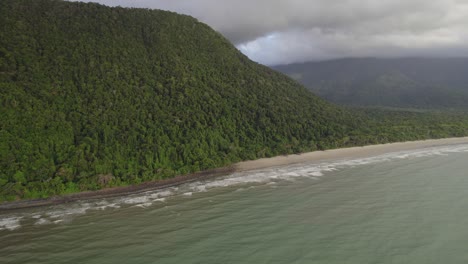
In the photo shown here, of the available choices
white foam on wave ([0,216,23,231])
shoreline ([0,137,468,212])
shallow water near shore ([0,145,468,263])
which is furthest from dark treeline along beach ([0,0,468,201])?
shallow water near shore ([0,145,468,263])

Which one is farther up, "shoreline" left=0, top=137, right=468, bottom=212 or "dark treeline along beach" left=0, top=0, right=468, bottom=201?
"dark treeline along beach" left=0, top=0, right=468, bottom=201

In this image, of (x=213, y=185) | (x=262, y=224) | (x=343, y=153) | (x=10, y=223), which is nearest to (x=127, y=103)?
(x=213, y=185)

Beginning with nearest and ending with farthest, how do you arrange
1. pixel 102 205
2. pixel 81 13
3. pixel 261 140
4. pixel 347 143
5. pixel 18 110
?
pixel 102 205
pixel 18 110
pixel 261 140
pixel 347 143
pixel 81 13

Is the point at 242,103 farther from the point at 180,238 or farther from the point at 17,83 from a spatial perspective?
the point at 180,238

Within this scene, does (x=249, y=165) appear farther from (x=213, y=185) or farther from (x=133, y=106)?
(x=133, y=106)

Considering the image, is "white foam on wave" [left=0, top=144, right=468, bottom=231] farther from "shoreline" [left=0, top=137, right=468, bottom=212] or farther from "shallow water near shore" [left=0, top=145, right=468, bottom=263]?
"shoreline" [left=0, top=137, right=468, bottom=212]

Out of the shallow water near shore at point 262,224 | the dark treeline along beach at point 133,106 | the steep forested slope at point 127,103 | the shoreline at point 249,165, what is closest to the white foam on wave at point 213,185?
the shallow water near shore at point 262,224

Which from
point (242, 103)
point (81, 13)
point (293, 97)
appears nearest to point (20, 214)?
point (242, 103)
